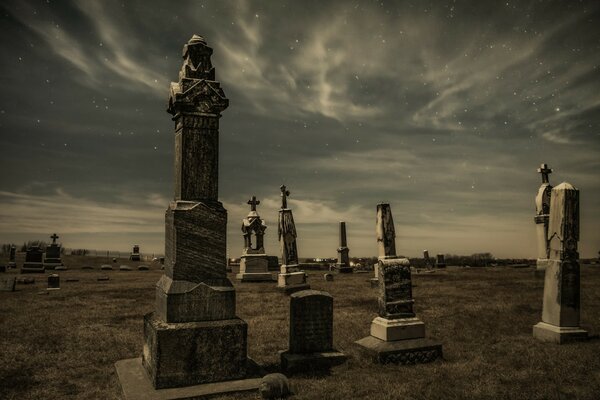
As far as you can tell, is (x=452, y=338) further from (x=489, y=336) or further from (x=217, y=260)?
(x=217, y=260)

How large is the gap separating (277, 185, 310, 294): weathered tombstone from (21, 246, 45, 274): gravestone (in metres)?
16.8

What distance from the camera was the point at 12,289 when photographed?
53.2 ft

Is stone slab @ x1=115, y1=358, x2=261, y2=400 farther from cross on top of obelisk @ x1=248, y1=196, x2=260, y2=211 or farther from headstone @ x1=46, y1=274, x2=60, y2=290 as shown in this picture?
cross on top of obelisk @ x1=248, y1=196, x2=260, y2=211

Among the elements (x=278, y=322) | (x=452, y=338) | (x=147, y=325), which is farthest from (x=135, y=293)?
(x=452, y=338)

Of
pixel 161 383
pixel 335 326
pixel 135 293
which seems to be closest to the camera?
pixel 161 383

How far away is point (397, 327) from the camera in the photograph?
25.6ft

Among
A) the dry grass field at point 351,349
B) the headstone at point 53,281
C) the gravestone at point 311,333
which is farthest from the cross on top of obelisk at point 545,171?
the headstone at point 53,281

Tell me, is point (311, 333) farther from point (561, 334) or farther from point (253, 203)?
point (253, 203)

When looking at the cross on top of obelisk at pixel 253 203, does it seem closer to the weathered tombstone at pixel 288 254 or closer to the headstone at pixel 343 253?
the weathered tombstone at pixel 288 254

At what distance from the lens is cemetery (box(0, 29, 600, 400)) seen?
5500mm

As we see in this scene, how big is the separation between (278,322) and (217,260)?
5229 millimetres

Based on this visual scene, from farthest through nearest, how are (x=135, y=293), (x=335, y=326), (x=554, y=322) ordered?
(x=135, y=293) < (x=335, y=326) < (x=554, y=322)

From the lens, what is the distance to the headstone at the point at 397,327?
7391 mm

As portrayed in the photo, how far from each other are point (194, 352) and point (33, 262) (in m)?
25.1
